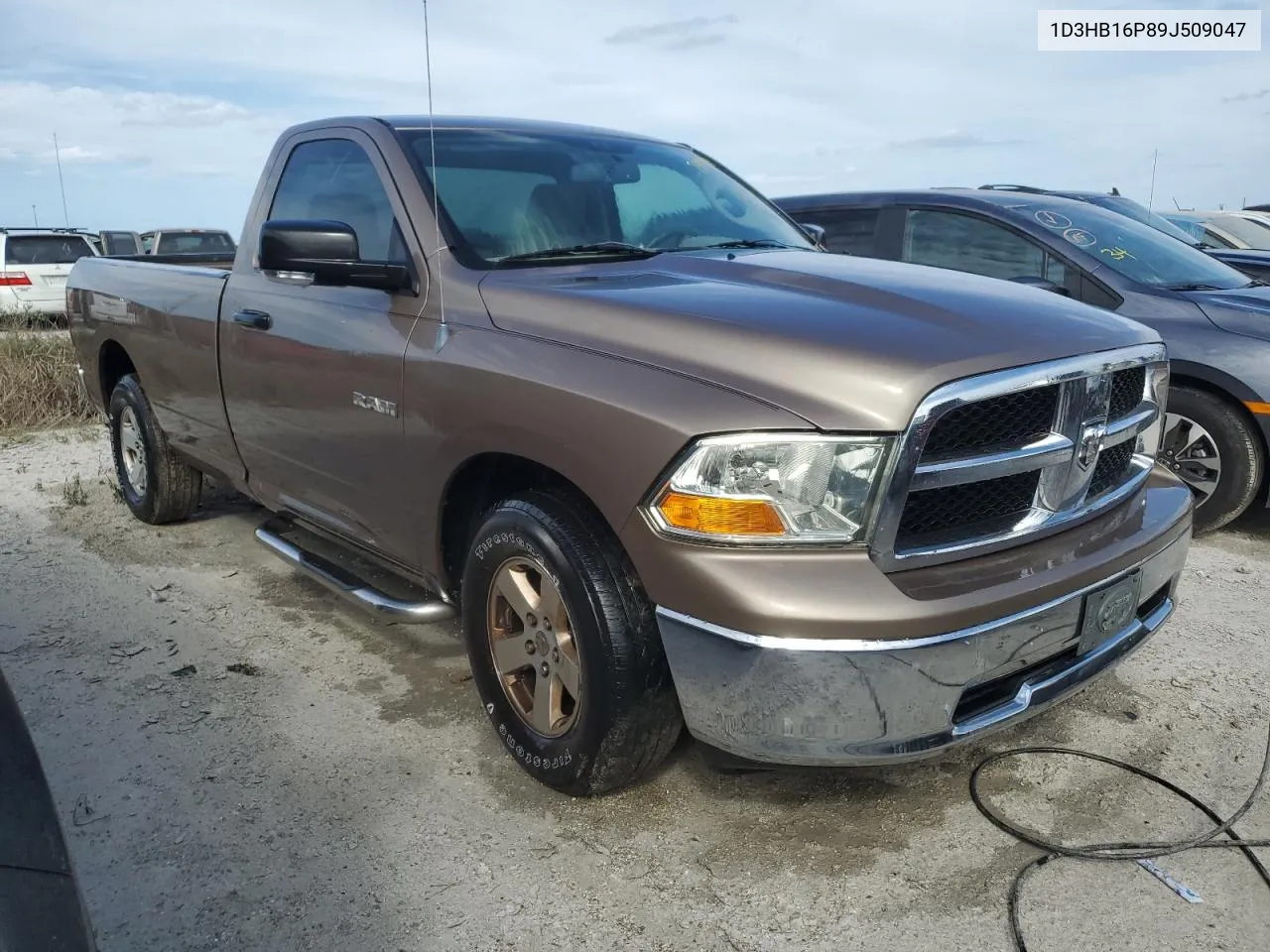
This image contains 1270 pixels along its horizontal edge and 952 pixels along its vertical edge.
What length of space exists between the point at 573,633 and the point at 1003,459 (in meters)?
1.11

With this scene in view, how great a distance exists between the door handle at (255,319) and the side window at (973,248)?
3632mm

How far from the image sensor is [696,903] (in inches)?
94.7

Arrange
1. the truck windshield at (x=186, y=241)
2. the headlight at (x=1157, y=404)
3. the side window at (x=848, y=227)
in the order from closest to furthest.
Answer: the headlight at (x=1157, y=404) → the side window at (x=848, y=227) → the truck windshield at (x=186, y=241)

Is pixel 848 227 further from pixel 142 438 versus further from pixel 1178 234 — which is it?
pixel 142 438

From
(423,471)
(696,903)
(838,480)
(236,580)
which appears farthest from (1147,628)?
(236,580)

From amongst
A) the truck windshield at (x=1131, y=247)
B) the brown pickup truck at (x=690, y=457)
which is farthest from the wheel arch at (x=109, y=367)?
the truck windshield at (x=1131, y=247)

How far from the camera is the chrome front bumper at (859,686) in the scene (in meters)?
2.15

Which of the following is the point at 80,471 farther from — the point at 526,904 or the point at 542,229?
the point at 526,904

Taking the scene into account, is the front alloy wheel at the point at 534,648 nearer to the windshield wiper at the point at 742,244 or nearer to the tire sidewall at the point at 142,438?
the windshield wiper at the point at 742,244

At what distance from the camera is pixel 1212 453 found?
507 cm

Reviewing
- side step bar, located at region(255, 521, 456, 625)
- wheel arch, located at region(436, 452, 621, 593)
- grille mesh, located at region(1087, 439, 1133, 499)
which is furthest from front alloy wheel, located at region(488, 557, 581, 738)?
grille mesh, located at region(1087, 439, 1133, 499)

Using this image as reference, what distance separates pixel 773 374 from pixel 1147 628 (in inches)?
55.6

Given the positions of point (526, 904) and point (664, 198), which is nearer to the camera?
point (526, 904)

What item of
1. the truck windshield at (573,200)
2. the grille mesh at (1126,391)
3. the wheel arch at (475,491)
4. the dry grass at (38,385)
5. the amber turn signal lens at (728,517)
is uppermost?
the truck windshield at (573,200)
